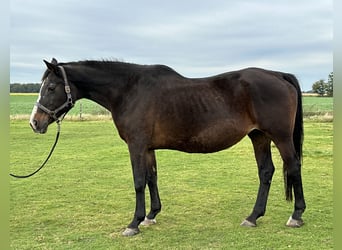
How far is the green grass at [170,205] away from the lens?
3.90m

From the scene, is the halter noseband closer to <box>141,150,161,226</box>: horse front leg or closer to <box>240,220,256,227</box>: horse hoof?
<box>141,150,161,226</box>: horse front leg

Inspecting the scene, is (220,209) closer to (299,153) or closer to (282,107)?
(299,153)

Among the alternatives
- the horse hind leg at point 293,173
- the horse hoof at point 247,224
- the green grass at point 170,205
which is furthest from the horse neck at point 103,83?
the horse hoof at point 247,224

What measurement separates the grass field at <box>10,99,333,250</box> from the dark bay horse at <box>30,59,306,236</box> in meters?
0.36

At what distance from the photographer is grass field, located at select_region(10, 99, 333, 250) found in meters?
3.90

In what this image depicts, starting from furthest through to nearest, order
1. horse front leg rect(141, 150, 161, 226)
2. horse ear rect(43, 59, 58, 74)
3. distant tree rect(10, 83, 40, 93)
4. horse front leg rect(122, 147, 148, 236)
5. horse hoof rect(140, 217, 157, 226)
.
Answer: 1. distant tree rect(10, 83, 40, 93)
2. horse front leg rect(141, 150, 161, 226)
3. horse hoof rect(140, 217, 157, 226)
4. horse front leg rect(122, 147, 148, 236)
5. horse ear rect(43, 59, 58, 74)

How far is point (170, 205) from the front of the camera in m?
5.27

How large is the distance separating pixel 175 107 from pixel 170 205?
70.9 inches

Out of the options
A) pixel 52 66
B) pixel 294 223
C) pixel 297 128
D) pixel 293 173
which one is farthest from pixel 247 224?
pixel 52 66

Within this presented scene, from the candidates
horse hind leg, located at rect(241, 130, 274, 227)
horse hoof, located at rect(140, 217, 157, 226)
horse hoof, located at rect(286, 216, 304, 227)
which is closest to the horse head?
horse hoof, located at rect(140, 217, 157, 226)

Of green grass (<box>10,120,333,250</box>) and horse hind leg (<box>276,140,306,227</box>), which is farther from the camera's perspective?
horse hind leg (<box>276,140,306,227</box>)

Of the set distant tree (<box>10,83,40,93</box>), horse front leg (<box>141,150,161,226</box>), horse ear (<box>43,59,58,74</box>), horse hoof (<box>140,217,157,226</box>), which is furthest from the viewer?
distant tree (<box>10,83,40,93</box>)

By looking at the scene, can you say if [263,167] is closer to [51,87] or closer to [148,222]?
[148,222]

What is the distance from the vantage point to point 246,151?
438 inches
